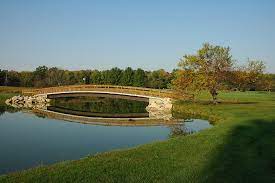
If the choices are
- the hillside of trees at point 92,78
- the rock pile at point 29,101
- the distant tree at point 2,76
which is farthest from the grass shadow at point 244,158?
the distant tree at point 2,76

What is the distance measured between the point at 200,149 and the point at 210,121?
21018mm

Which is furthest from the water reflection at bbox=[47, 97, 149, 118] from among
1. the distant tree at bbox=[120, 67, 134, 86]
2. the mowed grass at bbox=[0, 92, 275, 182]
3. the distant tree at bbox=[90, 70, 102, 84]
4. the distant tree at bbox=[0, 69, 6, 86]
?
the mowed grass at bbox=[0, 92, 275, 182]

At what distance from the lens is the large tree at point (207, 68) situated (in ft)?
157

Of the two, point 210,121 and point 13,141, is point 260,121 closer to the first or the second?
point 210,121

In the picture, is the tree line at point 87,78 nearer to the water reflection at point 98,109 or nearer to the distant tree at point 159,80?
the distant tree at point 159,80

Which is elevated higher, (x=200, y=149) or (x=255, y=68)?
(x=255, y=68)

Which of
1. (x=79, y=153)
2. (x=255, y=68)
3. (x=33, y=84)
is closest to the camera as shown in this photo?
(x=79, y=153)

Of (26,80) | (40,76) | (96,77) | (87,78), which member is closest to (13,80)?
(26,80)

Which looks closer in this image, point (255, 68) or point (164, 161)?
point (164, 161)

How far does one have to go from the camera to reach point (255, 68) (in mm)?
57031

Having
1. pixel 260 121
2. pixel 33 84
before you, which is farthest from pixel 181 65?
pixel 33 84

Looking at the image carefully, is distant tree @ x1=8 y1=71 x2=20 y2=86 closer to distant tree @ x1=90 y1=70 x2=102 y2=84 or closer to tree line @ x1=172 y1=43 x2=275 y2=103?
distant tree @ x1=90 y1=70 x2=102 y2=84

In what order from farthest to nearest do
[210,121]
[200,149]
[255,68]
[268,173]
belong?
[255,68] < [210,121] < [200,149] < [268,173]

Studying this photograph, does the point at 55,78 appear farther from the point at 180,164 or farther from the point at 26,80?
the point at 180,164
